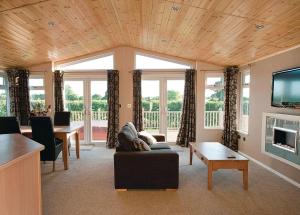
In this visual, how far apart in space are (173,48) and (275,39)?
256 centimetres

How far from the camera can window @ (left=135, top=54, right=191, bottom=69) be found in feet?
21.0

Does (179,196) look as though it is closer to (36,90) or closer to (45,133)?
(45,133)

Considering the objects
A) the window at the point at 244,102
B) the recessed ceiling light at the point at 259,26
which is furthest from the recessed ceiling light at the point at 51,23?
the window at the point at 244,102

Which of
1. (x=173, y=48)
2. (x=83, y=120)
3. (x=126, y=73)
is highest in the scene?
(x=173, y=48)

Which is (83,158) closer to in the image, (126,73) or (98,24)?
(126,73)

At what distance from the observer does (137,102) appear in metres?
6.21

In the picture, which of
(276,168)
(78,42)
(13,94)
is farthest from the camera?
(13,94)

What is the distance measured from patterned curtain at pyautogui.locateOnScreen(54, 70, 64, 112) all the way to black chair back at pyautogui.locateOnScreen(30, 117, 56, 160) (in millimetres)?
2272

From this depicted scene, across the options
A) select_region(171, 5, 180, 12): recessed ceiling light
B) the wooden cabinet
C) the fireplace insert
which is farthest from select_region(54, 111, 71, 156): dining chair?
the fireplace insert

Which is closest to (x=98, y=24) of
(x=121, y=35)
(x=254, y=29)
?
(x=121, y=35)

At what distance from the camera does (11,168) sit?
1761mm

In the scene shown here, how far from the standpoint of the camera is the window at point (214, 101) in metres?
6.32

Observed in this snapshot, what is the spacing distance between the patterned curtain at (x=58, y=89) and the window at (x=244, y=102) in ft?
16.2

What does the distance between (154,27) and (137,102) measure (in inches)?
94.7
